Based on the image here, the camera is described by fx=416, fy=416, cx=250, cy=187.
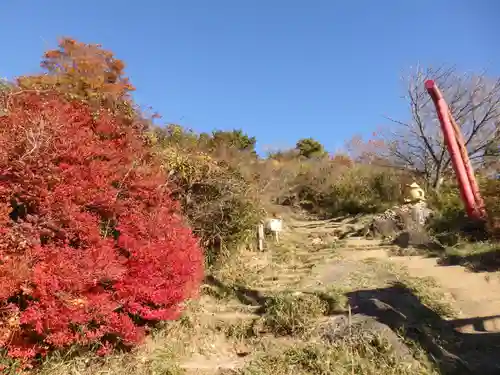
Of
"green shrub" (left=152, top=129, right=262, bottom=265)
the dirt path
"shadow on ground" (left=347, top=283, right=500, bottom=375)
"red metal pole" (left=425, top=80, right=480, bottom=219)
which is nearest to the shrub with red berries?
"green shrub" (left=152, top=129, right=262, bottom=265)

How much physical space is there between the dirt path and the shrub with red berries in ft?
14.3

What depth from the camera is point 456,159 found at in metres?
11.0

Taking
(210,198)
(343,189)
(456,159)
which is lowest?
(210,198)

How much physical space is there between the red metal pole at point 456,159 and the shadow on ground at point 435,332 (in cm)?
502

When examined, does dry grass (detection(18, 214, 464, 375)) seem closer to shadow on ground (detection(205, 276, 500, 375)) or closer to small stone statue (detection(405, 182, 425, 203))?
shadow on ground (detection(205, 276, 500, 375))

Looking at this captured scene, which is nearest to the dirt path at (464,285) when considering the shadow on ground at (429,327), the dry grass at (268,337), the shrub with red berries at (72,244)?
the shadow on ground at (429,327)

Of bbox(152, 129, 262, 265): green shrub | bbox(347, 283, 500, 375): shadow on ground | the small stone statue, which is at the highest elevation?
the small stone statue

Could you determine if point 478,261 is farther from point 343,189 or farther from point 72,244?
point 343,189

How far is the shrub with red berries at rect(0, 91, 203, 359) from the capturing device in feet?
14.0

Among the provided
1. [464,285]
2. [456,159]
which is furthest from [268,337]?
[456,159]

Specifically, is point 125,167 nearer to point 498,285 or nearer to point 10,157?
point 10,157

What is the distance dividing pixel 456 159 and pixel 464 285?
4.51m

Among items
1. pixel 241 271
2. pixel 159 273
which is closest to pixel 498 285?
pixel 241 271

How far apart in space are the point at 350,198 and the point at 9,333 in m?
12.9
